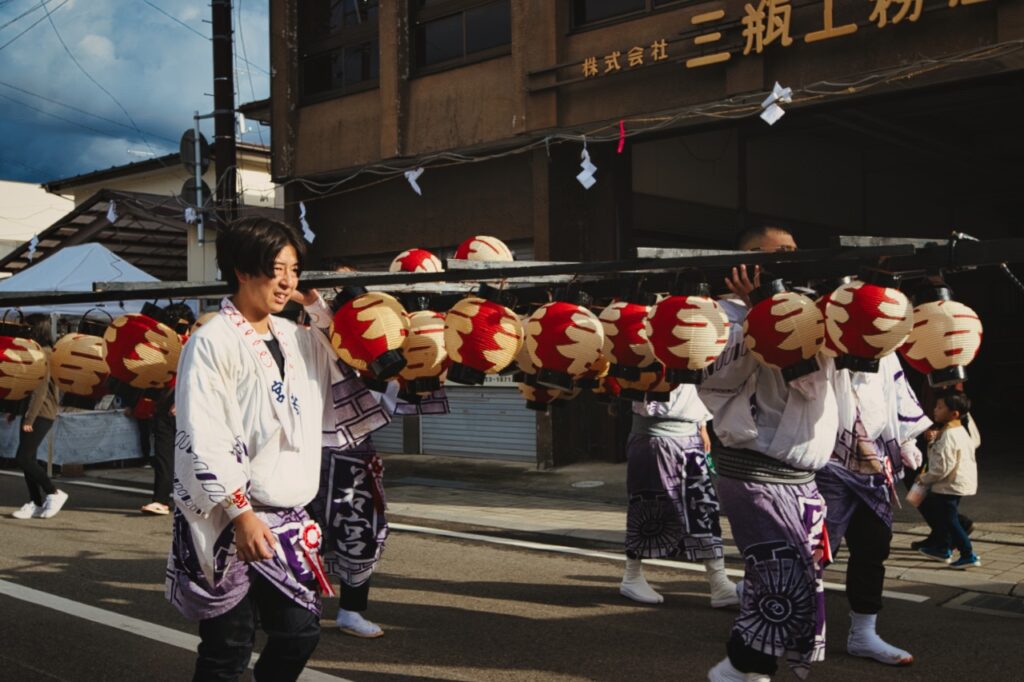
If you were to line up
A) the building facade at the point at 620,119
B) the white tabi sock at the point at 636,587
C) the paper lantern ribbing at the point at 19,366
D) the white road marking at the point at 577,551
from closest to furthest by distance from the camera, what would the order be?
1. the paper lantern ribbing at the point at 19,366
2. the white tabi sock at the point at 636,587
3. the white road marking at the point at 577,551
4. the building facade at the point at 620,119

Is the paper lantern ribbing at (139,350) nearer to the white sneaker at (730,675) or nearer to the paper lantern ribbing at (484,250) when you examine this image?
the paper lantern ribbing at (484,250)

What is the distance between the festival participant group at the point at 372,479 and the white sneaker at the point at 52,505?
219 inches

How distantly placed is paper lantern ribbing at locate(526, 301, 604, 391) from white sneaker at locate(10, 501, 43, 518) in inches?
304

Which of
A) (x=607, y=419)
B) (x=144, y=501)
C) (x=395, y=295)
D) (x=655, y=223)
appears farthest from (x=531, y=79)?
(x=395, y=295)

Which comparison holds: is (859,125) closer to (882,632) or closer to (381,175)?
(381,175)

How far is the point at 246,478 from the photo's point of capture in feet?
10.7

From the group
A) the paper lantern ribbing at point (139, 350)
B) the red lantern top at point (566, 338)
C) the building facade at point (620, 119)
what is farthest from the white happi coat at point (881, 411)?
the building facade at point (620, 119)

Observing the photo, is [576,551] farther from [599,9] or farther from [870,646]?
[599,9]

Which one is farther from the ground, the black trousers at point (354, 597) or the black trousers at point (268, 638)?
the black trousers at point (268, 638)

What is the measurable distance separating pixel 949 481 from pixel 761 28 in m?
5.59

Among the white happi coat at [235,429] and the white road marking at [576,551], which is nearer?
the white happi coat at [235,429]

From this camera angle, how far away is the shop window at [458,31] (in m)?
Result: 13.7

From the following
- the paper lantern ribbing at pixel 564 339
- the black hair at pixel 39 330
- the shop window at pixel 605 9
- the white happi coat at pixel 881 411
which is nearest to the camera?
the paper lantern ribbing at pixel 564 339

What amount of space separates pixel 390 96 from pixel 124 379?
10.6m
